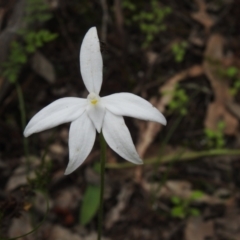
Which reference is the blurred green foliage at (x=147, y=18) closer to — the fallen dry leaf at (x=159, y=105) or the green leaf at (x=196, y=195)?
the fallen dry leaf at (x=159, y=105)

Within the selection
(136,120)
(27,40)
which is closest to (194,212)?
(136,120)

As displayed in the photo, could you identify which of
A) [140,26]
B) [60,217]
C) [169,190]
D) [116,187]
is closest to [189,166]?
[169,190]

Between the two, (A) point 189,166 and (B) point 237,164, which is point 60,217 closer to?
(A) point 189,166

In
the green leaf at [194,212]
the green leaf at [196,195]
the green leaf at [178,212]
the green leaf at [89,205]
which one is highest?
the green leaf at [89,205]

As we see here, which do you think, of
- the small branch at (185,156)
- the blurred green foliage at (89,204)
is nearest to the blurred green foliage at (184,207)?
the small branch at (185,156)

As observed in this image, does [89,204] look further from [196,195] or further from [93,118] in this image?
[93,118]

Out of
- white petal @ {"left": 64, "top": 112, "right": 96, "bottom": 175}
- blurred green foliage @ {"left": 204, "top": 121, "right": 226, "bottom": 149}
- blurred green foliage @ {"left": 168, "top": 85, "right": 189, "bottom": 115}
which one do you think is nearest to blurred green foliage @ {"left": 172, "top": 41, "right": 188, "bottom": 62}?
blurred green foliage @ {"left": 168, "top": 85, "right": 189, "bottom": 115}

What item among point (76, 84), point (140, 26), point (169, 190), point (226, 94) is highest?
point (140, 26)
